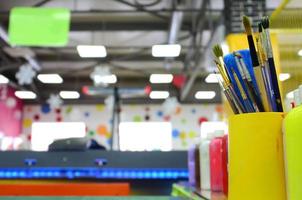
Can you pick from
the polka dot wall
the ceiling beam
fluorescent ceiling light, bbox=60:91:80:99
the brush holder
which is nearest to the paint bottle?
the brush holder

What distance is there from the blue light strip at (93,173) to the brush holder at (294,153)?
150 centimetres

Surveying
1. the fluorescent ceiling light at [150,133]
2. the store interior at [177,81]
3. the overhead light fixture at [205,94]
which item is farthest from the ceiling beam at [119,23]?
the fluorescent ceiling light at [150,133]

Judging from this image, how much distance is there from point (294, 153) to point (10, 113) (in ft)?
33.8

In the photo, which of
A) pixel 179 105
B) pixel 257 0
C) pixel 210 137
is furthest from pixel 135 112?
pixel 210 137

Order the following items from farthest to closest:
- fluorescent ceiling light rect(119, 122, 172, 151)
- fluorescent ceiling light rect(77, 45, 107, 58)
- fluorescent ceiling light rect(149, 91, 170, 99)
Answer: fluorescent ceiling light rect(119, 122, 172, 151) → fluorescent ceiling light rect(149, 91, 170, 99) → fluorescent ceiling light rect(77, 45, 107, 58)

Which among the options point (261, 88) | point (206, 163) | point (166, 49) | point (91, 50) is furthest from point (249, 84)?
point (91, 50)

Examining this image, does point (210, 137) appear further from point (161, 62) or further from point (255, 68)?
point (161, 62)

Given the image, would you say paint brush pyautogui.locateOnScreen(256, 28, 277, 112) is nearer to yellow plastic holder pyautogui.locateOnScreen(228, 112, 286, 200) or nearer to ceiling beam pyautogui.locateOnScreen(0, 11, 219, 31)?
yellow plastic holder pyautogui.locateOnScreen(228, 112, 286, 200)

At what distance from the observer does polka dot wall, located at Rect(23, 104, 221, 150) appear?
10914 mm

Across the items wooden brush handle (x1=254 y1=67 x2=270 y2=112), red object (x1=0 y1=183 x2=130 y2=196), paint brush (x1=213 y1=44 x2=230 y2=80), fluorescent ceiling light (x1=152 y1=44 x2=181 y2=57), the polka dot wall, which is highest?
fluorescent ceiling light (x1=152 y1=44 x2=181 y2=57)

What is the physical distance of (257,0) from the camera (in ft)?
11.2

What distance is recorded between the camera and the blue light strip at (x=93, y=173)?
1.97m

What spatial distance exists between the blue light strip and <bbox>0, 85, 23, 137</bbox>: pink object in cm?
773

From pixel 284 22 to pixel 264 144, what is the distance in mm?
667
